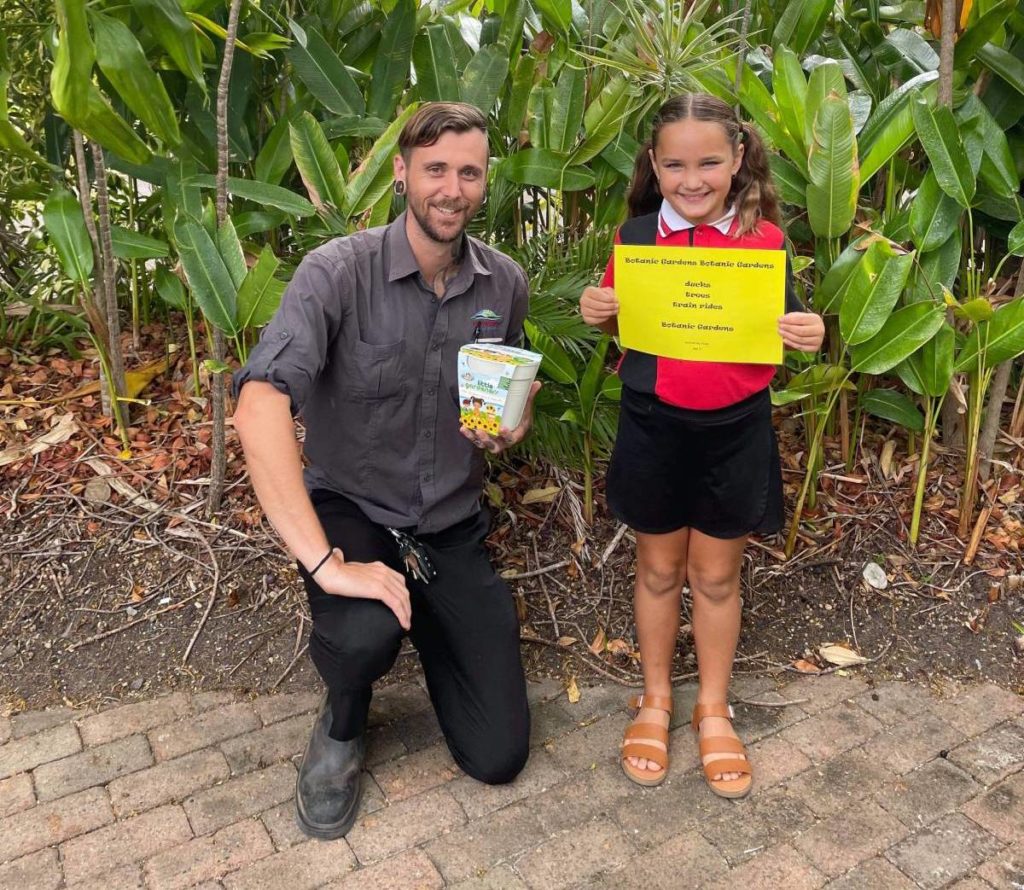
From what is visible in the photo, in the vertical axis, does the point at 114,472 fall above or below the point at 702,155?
below

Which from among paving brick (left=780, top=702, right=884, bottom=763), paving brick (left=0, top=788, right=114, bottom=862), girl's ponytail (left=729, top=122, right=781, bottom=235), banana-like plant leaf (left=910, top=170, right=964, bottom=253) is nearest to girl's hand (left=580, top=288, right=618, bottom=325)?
girl's ponytail (left=729, top=122, right=781, bottom=235)

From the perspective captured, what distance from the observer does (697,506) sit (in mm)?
2240

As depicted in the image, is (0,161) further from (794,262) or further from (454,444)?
(794,262)

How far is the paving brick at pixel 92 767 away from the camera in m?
2.24

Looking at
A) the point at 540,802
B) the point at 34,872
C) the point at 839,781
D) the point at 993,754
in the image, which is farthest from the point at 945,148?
the point at 34,872

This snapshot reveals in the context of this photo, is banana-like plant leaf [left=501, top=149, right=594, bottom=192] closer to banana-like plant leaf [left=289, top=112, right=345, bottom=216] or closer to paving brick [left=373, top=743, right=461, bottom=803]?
banana-like plant leaf [left=289, top=112, right=345, bottom=216]

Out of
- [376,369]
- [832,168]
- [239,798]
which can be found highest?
[832,168]

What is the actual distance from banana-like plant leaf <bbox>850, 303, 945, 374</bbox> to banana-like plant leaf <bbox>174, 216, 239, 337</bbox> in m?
1.90

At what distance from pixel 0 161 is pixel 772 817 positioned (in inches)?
135

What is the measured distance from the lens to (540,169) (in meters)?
2.87

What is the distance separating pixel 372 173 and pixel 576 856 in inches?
78.9

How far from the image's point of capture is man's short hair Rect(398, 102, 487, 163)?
81.7 inches

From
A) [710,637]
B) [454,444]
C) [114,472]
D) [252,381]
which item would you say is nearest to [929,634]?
[710,637]

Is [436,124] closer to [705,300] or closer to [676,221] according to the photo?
[676,221]
